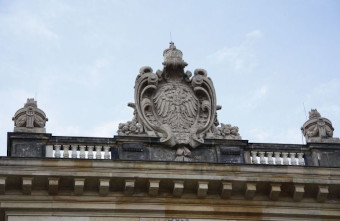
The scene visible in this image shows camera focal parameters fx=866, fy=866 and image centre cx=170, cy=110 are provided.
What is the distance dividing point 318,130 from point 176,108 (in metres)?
4.31

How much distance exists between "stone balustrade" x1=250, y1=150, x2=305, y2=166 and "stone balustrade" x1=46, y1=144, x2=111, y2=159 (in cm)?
426

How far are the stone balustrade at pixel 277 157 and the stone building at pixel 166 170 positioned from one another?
0.10 feet

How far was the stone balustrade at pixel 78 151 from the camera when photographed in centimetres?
2386

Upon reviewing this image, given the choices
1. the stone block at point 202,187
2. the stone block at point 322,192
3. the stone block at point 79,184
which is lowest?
the stone block at point 322,192

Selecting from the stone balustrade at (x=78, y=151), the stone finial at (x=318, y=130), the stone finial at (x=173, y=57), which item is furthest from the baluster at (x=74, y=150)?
the stone finial at (x=318, y=130)

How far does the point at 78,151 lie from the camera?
24109mm

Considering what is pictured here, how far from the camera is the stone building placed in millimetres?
22688

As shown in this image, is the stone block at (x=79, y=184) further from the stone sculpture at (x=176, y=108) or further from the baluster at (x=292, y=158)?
the baluster at (x=292, y=158)

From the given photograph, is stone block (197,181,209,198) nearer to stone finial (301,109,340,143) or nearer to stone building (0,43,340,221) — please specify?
stone building (0,43,340,221)

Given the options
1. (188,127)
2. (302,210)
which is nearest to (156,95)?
(188,127)

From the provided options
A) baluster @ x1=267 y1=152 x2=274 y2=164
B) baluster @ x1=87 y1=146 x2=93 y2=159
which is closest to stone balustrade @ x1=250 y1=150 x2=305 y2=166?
baluster @ x1=267 y1=152 x2=274 y2=164

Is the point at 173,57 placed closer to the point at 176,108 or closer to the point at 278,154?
the point at 176,108

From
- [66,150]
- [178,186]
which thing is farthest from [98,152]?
[178,186]

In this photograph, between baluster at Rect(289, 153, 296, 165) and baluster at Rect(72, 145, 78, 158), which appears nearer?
baluster at Rect(72, 145, 78, 158)
